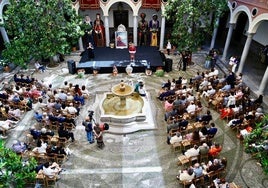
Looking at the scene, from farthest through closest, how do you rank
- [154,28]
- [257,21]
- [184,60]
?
[154,28]
[184,60]
[257,21]

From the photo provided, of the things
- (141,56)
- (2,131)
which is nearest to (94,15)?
(141,56)

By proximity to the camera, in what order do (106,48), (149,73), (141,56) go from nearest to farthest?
(149,73)
(141,56)
(106,48)

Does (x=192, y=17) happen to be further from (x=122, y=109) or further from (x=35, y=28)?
(x=35, y=28)

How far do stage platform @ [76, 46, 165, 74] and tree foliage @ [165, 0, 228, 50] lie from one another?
2.43 m

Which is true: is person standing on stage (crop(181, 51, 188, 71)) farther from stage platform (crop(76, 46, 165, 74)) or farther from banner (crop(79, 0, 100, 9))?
banner (crop(79, 0, 100, 9))

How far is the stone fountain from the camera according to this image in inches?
467

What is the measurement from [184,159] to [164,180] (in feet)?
3.94

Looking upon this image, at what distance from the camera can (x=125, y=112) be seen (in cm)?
1239

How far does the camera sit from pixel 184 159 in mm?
9742

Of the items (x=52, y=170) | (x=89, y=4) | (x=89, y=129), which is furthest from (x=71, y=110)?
(x=89, y=4)

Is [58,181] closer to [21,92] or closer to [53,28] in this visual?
[21,92]

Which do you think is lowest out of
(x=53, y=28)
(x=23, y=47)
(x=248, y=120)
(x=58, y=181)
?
(x=58, y=181)

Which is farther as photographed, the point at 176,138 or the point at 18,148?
the point at 176,138

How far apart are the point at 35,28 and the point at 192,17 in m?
11.0
